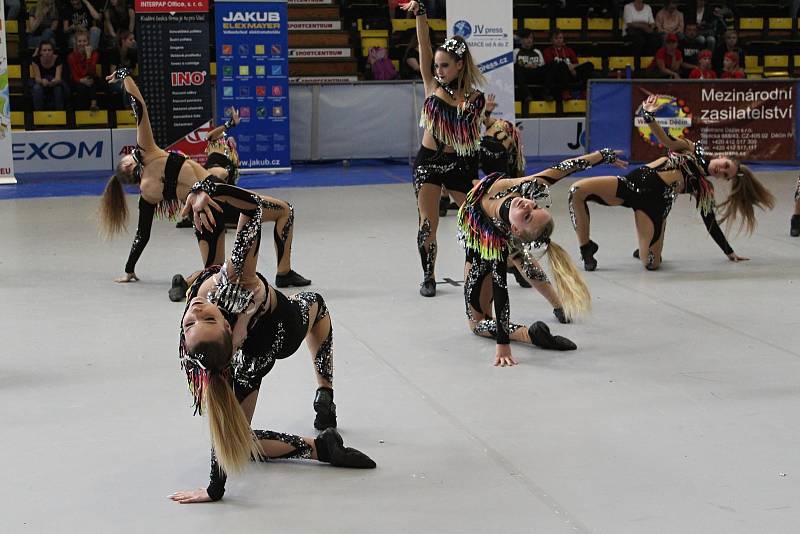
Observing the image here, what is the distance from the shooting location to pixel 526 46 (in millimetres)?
14383

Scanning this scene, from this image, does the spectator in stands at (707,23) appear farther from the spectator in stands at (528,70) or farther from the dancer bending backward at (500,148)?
the dancer bending backward at (500,148)

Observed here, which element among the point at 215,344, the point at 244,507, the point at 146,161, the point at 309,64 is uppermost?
the point at 309,64

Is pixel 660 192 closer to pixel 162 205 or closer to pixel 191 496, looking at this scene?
pixel 162 205

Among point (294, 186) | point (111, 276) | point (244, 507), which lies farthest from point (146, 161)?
point (294, 186)

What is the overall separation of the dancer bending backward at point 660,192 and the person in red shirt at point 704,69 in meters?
6.56

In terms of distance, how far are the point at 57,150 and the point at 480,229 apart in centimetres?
861

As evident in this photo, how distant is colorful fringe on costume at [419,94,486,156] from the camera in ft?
21.9

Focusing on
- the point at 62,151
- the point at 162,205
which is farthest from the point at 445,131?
the point at 62,151

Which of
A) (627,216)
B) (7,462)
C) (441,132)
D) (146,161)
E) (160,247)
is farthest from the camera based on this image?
(627,216)

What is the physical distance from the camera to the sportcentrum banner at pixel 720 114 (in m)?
12.8

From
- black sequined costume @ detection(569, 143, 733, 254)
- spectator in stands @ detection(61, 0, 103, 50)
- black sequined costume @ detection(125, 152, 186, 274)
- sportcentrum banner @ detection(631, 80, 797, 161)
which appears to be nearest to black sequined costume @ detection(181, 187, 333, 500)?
black sequined costume @ detection(125, 152, 186, 274)

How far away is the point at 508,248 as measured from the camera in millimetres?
5316

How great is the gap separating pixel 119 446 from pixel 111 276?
3.33 metres

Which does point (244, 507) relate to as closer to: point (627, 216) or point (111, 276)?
point (111, 276)
